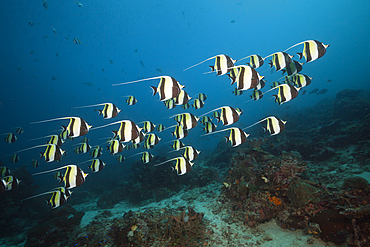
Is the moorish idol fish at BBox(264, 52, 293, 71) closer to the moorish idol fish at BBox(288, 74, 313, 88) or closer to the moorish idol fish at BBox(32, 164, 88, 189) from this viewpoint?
the moorish idol fish at BBox(288, 74, 313, 88)

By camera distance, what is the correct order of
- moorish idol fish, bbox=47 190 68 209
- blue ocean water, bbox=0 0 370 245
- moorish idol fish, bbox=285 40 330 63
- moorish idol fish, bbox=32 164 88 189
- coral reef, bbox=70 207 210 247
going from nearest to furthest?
1. moorish idol fish, bbox=32 164 88 189
2. moorish idol fish, bbox=285 40 330 63
3. moorish idol fish, bbox=47 190 68 209
4. coral reef, bbox=70 207 210 247
5. blue ocean water, bbox=0 0 370 245

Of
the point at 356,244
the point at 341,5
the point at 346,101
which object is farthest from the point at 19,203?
the point at 341,5

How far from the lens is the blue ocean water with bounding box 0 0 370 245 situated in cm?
6284

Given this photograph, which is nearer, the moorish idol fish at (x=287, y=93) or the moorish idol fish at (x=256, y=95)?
the moorish idol fish at (x=287, y=93)

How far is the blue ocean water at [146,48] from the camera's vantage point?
206 feet

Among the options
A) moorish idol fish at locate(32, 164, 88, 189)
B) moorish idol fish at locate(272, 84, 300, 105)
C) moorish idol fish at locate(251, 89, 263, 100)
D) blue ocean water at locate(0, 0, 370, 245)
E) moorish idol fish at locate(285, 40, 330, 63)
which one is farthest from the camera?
blue ocean water at locate(0, 0, 370, 245)

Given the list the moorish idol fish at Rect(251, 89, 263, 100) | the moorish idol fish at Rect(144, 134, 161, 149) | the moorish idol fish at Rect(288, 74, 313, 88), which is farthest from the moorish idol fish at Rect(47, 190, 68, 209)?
the moorish idol fish at Rect(288, 74, 313, 88)

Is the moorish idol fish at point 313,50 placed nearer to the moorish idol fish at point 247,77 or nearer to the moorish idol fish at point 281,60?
the moorish idol fish at point 281,60

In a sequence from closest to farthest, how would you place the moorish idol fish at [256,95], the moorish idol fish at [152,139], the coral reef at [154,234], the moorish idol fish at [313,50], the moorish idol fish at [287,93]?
the moorish idol fish at [313,50]
the moorish idol fish at [287,93]
the coral reef at [154,234]
the moorish idol fish at [256,95]
the moorish idol fish at [152,139]

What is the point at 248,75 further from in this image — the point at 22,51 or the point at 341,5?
the point at 341,5

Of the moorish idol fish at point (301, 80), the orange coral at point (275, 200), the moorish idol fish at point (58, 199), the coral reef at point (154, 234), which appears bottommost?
the coral reef at point (154, 234)

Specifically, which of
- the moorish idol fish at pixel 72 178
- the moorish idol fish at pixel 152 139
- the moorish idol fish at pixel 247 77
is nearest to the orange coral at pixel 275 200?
the moorish idol fish at pixel 247 77

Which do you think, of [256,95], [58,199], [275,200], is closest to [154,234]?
[58,199]

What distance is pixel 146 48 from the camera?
10000 centimetres
